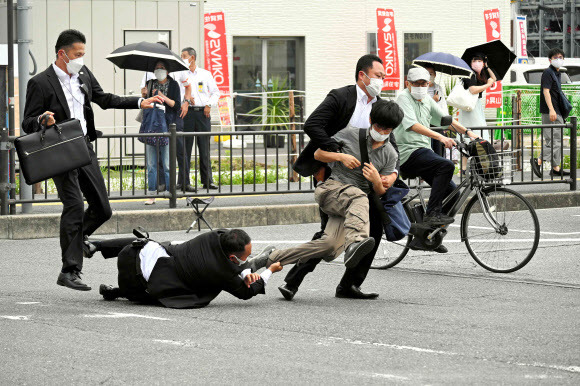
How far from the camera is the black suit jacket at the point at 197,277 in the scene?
308 inches

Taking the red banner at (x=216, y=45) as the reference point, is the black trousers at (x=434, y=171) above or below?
below

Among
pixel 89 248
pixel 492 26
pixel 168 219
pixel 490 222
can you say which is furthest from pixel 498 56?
pixel 492 26

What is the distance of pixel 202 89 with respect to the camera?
16.2 m

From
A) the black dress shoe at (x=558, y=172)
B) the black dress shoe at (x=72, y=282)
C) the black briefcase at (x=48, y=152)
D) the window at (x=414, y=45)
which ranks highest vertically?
the window at (x=414, y=45)

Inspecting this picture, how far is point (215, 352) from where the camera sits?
258 inches

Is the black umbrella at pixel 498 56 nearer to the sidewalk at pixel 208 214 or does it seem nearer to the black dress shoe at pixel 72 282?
the sidewalk at pixel 208 214

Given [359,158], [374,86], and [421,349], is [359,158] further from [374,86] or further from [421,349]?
[421,349]

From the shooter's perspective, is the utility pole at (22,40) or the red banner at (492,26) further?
the red banner at (492,26)

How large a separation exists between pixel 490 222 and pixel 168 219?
4.60 meters

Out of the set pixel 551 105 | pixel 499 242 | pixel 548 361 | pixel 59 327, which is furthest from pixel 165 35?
pixel 548 361

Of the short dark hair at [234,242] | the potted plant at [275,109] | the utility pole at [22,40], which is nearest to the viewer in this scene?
the short dark hair at [234,242]

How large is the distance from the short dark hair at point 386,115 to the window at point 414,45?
21399 millimetres

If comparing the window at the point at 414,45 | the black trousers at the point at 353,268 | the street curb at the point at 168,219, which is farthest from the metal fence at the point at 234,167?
the window at the point at 414,45

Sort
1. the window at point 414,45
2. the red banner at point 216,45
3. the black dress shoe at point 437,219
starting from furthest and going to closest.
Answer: the window at point 414,45 → the red banner at point 216,45 → the black dress shoe at point 437,219
